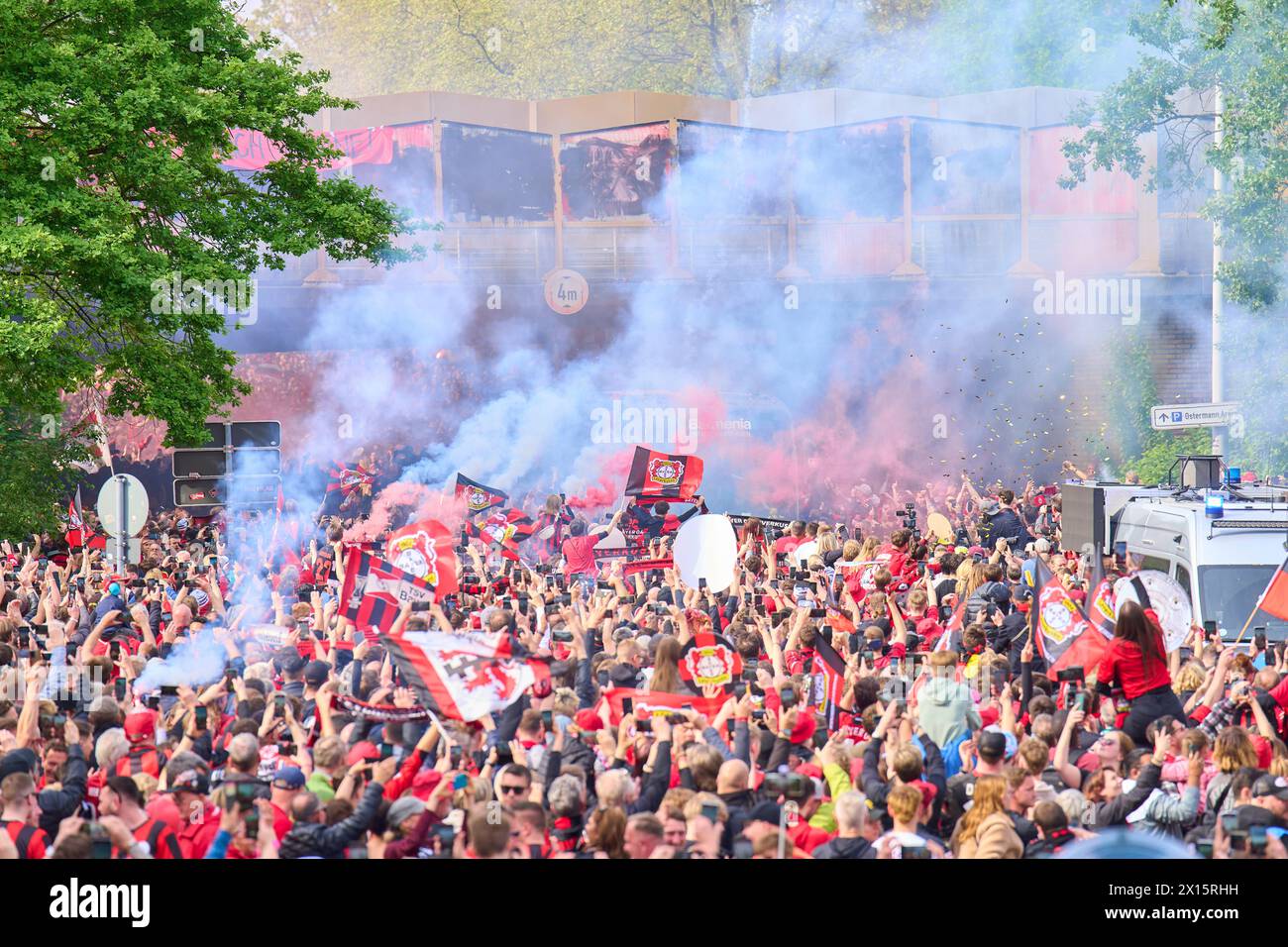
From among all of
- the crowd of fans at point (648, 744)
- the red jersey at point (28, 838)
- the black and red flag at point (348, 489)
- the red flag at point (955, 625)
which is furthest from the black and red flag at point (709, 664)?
the black and red flag at point (348, 489)

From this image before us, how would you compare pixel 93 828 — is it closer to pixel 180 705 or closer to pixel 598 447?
pixel 180 705

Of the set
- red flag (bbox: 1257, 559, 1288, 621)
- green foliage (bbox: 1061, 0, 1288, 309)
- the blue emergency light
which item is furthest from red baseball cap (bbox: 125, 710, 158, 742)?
green foliage (bbox: 1061, 0, 1288, 309)

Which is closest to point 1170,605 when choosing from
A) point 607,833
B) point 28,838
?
point 607,833

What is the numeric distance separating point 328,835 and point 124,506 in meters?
8.51

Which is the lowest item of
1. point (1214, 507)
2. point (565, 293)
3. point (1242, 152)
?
point (1214, 507)

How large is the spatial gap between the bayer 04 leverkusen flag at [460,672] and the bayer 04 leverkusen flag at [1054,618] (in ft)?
13.0

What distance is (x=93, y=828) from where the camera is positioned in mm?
6512

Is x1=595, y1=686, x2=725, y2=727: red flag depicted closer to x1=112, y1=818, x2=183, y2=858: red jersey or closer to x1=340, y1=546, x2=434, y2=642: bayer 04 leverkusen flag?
x1=112, y1=818, x2=183, y2=858: red jersey

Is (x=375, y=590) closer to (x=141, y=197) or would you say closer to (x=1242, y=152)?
(x=141, y=197)

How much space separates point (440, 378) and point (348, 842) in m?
27.0

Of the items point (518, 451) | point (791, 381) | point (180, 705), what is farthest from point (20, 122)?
point (791, 381)

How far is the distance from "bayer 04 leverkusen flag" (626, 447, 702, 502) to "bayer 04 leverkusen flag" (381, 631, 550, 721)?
10120mm

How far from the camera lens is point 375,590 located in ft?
38.0

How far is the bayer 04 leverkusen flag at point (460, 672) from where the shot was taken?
26.1 feet
